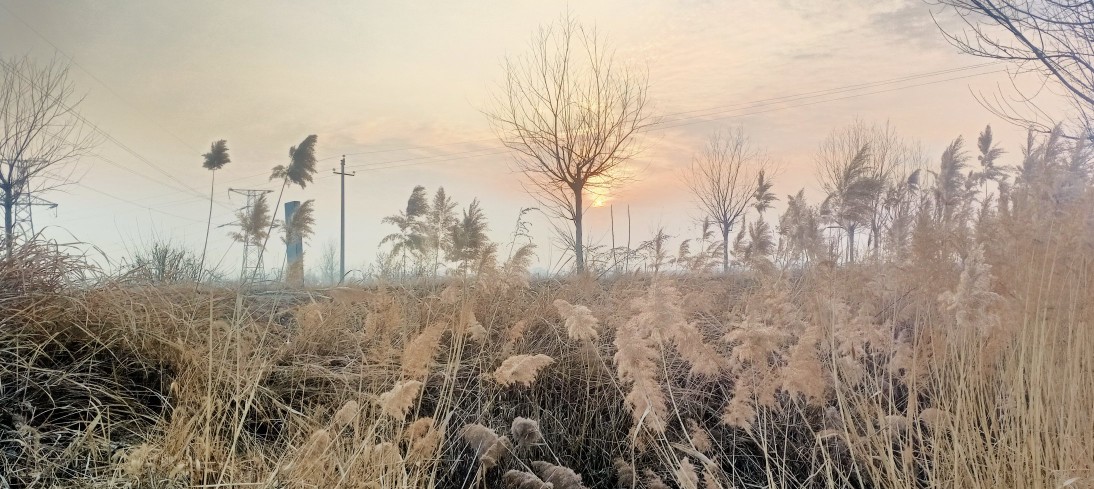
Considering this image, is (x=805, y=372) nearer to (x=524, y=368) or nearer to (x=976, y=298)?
(x=976, y=298)

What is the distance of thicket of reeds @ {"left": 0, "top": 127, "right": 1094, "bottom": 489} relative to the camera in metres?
2.33

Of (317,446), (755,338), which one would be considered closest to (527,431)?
(317,446)

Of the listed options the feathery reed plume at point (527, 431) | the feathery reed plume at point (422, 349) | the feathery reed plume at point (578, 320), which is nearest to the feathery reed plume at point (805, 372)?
the feathery reed plume at point (578, 320)

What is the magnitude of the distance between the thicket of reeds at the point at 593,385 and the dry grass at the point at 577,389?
2cm

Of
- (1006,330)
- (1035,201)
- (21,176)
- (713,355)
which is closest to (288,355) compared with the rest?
(713,355)

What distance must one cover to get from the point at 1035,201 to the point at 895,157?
12.6m

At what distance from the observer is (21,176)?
7949 mm

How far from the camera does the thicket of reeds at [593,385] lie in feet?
7.64

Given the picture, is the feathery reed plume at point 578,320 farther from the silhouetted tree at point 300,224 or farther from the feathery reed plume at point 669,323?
the silhouetted tree at point 300,224

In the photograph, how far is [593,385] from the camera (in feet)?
11.9

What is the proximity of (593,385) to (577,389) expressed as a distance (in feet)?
0.30

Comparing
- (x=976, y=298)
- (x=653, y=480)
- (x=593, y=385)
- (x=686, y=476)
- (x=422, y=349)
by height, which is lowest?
(x=653, y=480)

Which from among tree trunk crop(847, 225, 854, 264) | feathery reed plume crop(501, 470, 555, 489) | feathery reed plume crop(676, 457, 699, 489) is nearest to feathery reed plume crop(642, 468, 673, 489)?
feathery reed plume crop(676, 457, 699, 489)

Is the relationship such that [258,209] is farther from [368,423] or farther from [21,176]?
[21,176]
